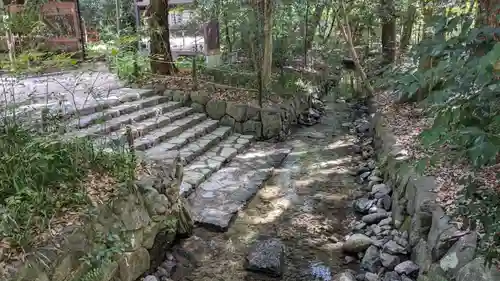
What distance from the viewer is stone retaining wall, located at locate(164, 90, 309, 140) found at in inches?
293

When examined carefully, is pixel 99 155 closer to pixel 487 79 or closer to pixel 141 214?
pixel 141 214

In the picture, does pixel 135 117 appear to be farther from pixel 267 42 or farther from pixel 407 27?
pixel 407 27

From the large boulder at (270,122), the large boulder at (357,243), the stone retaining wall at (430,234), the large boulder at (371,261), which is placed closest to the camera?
the stone retaining wall at (430,234)

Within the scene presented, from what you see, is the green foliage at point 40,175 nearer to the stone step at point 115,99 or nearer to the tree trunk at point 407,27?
the stone step at point 115,99

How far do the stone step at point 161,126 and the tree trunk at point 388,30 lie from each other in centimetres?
525

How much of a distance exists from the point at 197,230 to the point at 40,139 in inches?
77.0

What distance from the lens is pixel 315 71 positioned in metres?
11.2

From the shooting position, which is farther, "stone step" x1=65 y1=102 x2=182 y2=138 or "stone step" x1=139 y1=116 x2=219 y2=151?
"stone step" x1=139 y1=116 x2=219 y2=151

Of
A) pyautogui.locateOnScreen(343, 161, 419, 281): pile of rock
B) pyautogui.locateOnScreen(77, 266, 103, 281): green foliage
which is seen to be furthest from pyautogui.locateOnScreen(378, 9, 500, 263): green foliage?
pyautogui.locateOnScreen(77, 266, 103, 281): green foliage

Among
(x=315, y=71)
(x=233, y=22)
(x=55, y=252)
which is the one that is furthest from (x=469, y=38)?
(x=315, y=71)

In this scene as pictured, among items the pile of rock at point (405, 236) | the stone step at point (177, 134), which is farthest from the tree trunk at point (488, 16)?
the stone step at point (177, 134)

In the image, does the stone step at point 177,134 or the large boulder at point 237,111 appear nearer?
the stone step at point 177,134

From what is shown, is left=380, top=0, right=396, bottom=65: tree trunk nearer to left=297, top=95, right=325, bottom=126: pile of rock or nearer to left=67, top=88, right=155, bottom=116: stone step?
left=297, top=95, right=325, bottom=126: pile of rock

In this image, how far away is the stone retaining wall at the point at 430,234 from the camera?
2574mm
